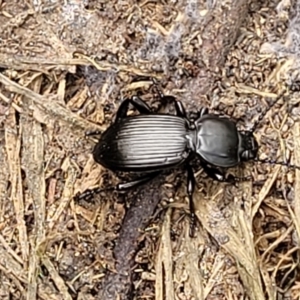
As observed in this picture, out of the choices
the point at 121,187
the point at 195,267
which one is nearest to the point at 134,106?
the point at 121,187

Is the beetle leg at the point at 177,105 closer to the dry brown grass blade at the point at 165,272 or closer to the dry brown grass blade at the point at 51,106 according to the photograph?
the dry brown grass blade at the point at 51,106

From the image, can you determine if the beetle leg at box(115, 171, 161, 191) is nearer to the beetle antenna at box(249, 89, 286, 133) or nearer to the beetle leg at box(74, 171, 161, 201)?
the beetle leg at box(74, 171, 161, 201)

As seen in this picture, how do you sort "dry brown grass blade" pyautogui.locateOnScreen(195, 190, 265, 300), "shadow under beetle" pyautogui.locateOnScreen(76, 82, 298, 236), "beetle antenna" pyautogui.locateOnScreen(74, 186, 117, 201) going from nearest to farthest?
"dry brown grass blade" pyautogui.locateOnScreen(195, 190, 265, 300), "shadow under beetle" pyautogui.locateOnScreen(76, 82, 298, 236), "beetle antenna" pyautogui.locateOnScreen(74, 186, 117, 201)

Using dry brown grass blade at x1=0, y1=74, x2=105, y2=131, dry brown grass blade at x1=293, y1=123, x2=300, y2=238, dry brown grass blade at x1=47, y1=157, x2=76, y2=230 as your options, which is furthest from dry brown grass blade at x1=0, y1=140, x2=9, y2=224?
dry brown grass blade at x1=293, y1=123, x2=300, y2=238

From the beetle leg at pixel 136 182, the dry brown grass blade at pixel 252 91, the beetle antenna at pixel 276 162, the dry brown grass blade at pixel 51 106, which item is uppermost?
the dry brown grass blade at pixel 252 91

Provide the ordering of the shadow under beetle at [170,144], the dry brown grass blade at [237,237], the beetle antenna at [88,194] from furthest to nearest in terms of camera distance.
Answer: the beetle antenna at [88,194] < the shadow under beetle at [170,144] < the dry brown grass blade at [237,237]

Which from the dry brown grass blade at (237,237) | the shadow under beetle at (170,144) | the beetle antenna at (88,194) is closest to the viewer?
the dry brown grass blade at (237,237)

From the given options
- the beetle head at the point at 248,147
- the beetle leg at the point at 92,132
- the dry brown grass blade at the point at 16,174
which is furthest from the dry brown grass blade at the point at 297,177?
the dry brown grass blade at the point at 16,174
